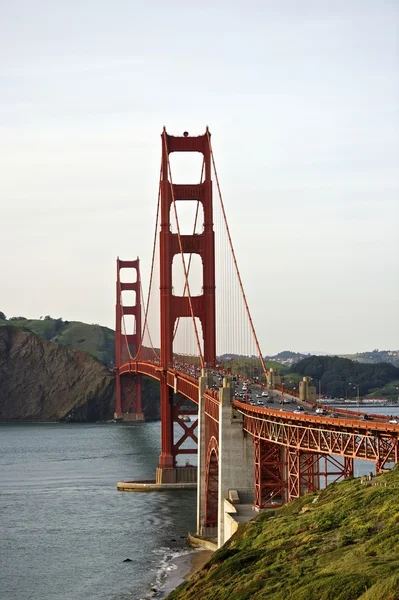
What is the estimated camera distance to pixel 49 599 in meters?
44.9

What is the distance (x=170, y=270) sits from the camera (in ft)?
275

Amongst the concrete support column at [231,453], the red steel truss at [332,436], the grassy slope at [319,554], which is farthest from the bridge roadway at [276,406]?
the grassy slope at [319,554]

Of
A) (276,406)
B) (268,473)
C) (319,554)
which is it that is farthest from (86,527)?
(319,554)

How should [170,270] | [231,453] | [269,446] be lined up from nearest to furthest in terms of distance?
[269,446] < [231,453] < [170,270]

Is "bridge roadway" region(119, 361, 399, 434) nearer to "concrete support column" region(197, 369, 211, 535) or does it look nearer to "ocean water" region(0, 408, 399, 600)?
"concrete support column" region(197, 369, 211, 535)

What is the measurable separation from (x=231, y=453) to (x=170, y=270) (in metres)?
35.8

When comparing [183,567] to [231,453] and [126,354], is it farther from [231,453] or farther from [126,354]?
[126,354]

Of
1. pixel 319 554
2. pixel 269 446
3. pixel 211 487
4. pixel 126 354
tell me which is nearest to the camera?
pixel 319 554

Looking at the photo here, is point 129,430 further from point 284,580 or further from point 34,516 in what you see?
point 284,580

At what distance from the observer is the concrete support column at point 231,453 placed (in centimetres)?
4897

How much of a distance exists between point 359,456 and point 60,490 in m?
47.4

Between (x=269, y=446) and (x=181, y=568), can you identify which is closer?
(x=269, y=446)

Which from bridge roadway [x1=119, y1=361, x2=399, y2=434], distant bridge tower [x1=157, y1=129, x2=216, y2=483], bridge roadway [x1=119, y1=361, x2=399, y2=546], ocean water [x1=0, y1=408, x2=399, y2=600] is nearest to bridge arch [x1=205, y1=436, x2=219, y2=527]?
bridge roadway [x1=119, y1=361, x2=399, y2=546]

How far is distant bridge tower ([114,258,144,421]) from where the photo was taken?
168m
